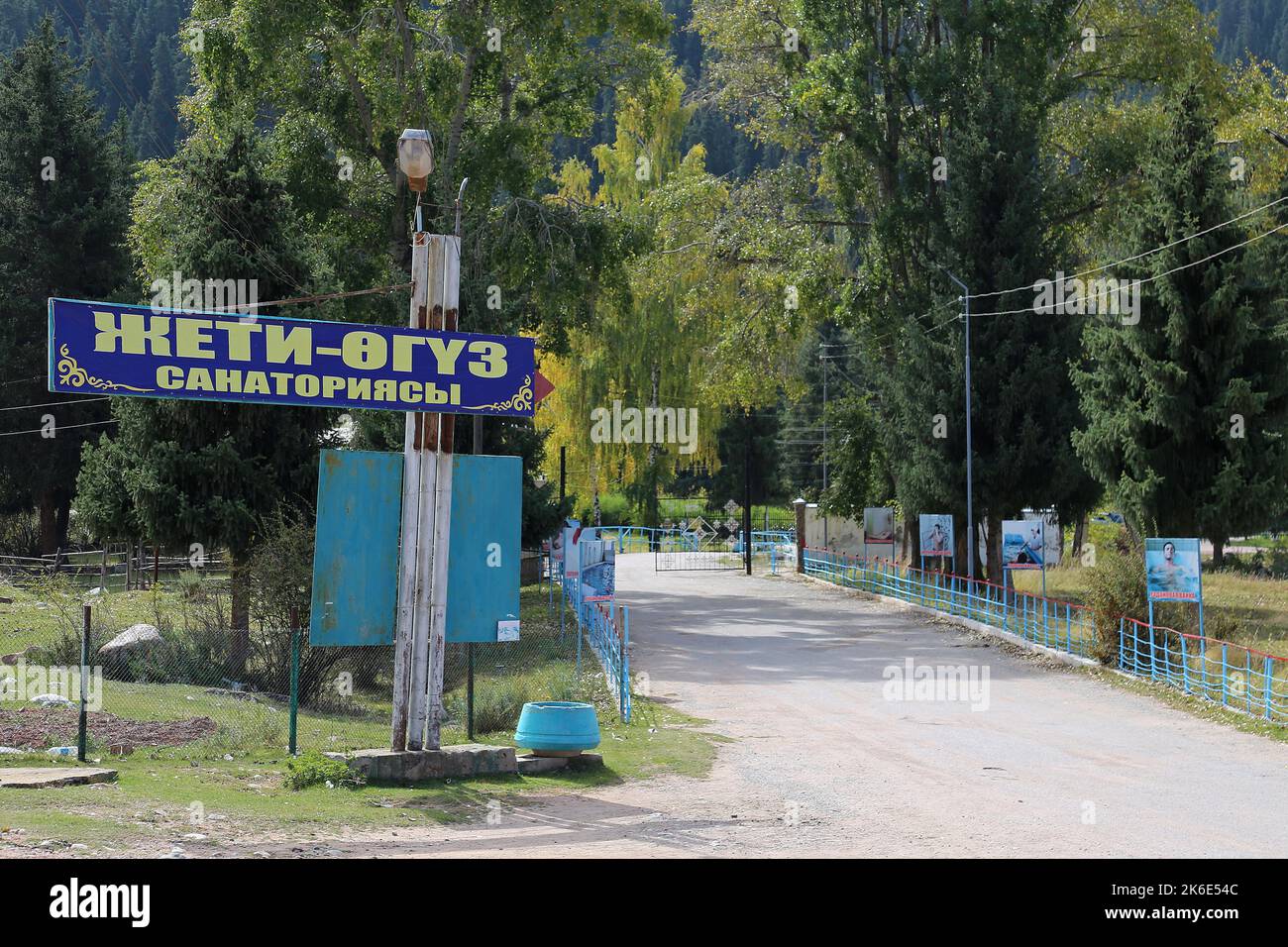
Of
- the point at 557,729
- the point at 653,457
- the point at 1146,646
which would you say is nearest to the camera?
the point at 557,729

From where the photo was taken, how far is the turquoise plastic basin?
14.8 metres

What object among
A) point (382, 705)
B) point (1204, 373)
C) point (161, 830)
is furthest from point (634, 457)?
point (161, 830)

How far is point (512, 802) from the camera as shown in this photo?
13.1m

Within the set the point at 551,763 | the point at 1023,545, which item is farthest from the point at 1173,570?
A: the point at 551,763

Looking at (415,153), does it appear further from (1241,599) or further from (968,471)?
(1241,599)

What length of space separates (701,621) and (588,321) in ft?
32.5

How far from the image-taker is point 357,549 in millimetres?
14453

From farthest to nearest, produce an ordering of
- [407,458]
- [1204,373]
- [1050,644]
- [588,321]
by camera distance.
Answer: [588,321]
[1204,373]
[1050,644]
[407,458]

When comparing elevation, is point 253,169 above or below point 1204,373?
above

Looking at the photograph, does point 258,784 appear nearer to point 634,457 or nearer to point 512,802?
point 512,802

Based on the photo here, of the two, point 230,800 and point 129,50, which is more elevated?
point 129,50

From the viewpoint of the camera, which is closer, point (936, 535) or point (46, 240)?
point (936, 535)

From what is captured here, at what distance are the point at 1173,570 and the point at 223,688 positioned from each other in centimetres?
1520

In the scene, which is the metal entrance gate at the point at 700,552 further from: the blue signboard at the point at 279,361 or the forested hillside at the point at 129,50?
the forested hillside at the point at 129,50
